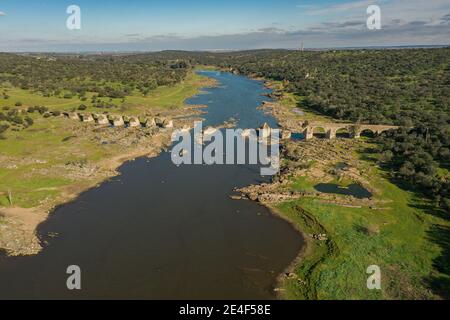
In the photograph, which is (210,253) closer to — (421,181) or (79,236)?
(79,236)

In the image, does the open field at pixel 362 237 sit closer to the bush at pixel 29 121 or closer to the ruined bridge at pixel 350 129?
the ruined bridge at pixel 350 129

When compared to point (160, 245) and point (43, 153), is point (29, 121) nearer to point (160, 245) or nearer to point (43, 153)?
point (43, 153)

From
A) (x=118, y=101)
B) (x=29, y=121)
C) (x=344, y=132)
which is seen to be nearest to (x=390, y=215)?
Answer: (x=344, y=132)

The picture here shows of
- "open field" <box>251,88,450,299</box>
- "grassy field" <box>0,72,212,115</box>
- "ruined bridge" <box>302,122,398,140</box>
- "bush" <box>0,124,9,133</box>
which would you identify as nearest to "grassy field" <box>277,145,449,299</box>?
"open field" <box>251,88,450,299</box>

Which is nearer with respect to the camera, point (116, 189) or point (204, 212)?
point (204, 212)

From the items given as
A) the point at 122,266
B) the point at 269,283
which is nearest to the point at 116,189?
the point at 122,266

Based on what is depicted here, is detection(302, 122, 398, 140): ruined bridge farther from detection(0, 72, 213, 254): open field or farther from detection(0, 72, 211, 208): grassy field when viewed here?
detection(0, 72, 211, 208): grassy field

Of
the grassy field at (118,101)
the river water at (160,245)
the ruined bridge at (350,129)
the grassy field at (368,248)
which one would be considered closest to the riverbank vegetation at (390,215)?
the grassy field at (368,248)
